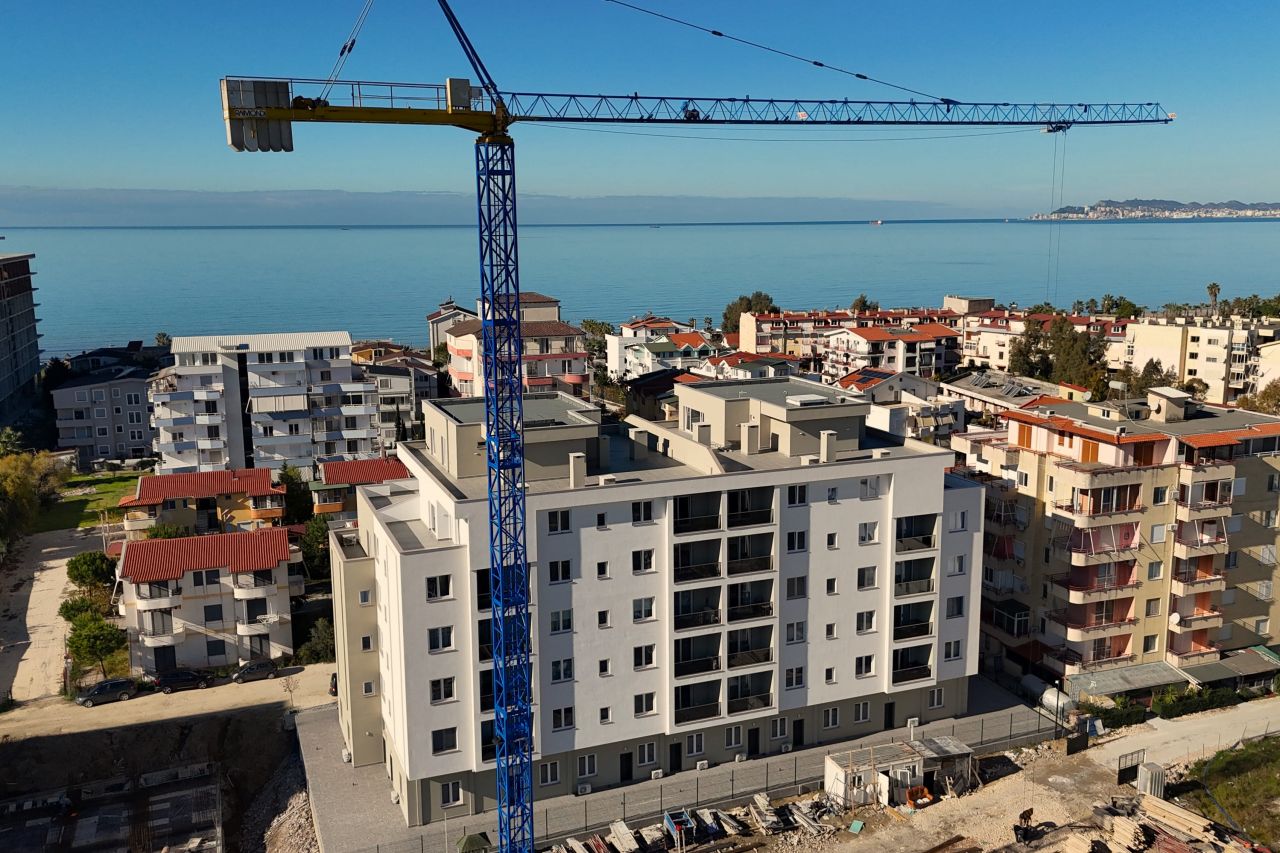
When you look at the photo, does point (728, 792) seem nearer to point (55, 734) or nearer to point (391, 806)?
point (391, 806)

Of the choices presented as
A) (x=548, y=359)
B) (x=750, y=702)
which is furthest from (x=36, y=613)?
(x=548, y=359)

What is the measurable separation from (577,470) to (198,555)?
1721 cm

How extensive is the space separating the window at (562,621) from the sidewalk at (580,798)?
192 inches

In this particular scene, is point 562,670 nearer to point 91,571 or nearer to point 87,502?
point 91,571

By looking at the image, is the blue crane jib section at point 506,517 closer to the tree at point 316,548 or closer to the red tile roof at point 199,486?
the tree at point 316,548

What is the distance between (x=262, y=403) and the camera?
55.2m

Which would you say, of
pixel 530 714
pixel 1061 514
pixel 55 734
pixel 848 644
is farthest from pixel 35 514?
pixel 1061 514

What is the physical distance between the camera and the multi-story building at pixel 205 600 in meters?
35.3

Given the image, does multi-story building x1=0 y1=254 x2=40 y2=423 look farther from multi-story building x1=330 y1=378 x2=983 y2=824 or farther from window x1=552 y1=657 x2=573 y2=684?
window x1=552 y1=657 x2=573 y2=684

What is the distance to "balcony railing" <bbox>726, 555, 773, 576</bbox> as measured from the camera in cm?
2778

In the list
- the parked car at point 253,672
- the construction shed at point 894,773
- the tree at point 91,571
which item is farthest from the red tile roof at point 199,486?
the construction shed at point 894,773

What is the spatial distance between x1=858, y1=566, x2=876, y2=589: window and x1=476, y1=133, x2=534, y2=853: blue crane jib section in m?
10.1

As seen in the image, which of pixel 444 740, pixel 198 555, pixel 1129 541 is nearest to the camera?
pixel 444 740

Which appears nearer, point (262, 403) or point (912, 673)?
point (912, 673)
